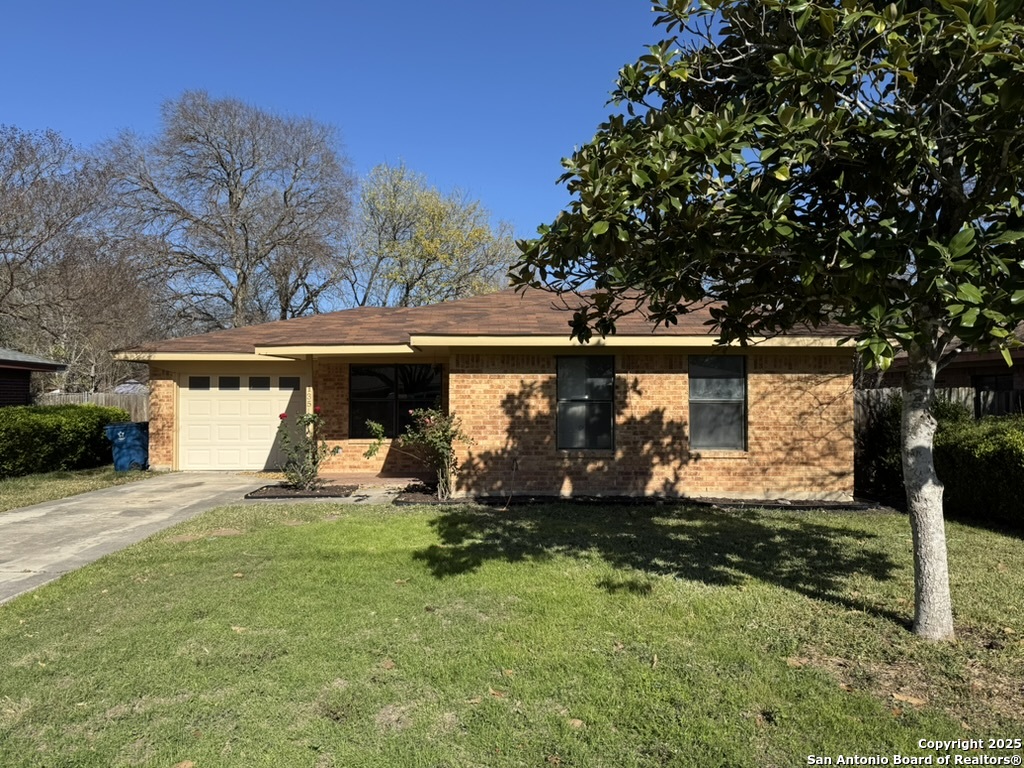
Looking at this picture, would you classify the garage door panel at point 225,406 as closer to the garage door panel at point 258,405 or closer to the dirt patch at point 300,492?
the garage door panel at point 258,405

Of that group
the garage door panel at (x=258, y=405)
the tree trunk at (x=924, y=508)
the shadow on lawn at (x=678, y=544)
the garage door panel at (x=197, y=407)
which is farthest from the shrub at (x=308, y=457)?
the tree trunk at (x=924, y=508)

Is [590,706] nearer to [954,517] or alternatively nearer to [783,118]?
[783,118]

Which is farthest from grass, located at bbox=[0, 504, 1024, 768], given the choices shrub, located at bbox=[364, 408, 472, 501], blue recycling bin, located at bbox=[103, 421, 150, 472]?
blue recycling bin, located at bbox=[103, 421, 150, 472]

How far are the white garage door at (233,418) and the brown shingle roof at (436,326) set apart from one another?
0.93 m

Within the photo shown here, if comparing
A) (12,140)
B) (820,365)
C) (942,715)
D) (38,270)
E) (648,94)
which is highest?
(12,140)

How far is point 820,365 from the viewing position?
33.3ft

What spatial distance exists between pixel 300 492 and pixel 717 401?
22.5ft

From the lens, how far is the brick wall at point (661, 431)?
10.1 metres

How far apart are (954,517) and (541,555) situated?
625 centimetres

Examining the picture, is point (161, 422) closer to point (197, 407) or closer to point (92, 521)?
point (197, 407)

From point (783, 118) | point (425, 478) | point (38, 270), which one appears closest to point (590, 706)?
point (783, 118)

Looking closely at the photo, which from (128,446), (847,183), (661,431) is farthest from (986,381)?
(128,446)

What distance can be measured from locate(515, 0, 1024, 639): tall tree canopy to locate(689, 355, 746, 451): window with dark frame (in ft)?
18.2

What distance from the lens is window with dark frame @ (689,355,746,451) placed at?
402 inches
